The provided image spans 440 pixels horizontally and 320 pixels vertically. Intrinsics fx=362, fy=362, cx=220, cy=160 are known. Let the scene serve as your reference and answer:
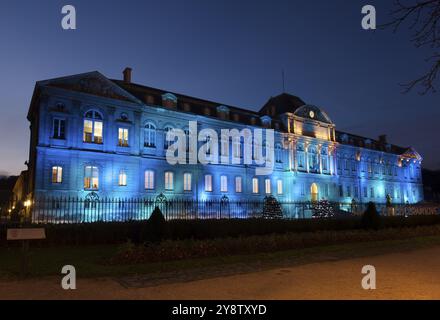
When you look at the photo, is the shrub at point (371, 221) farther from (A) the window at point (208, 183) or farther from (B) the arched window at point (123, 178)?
(B) the arched window at point (123, 178)

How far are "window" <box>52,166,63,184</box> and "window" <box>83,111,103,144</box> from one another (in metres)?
3.09

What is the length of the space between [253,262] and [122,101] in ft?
74.4

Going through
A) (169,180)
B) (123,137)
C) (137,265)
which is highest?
(123,137)

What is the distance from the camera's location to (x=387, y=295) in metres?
7.66

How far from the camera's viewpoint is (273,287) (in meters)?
8.50

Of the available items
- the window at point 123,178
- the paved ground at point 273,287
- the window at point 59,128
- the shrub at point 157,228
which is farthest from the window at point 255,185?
the paved ground at point 273,287

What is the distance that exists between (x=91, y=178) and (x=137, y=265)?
761 inches

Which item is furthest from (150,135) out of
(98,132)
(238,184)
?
(238,184)

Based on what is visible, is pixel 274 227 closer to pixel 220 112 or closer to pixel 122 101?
pixel 122 101

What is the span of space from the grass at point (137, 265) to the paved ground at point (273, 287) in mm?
1005

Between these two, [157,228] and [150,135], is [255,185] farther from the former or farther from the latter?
[157,228]

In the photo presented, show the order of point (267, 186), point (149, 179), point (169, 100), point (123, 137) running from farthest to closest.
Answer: point (267, 186) → point (169, 100) → point (149, 179) → point (123, 137)

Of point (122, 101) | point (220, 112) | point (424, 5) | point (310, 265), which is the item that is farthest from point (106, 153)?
point (424, 5)

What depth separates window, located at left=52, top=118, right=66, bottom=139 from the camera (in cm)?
2800
